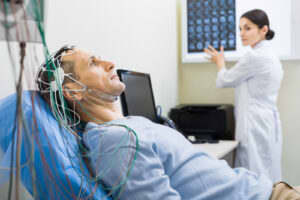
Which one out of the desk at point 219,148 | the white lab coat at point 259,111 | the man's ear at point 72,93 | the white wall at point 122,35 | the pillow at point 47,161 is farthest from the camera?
the white lab coat at point 259,111

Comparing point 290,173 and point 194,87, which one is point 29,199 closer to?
point 194,87

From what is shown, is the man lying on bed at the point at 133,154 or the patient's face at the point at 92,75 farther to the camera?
the patient's face at the point at 92,75

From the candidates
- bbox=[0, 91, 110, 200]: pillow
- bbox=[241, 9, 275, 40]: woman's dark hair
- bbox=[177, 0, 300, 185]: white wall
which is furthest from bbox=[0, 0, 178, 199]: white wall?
bbox=[241, 9, 275, 40]: woman's dark hair

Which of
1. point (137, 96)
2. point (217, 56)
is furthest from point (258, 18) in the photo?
→ point (137, 96)

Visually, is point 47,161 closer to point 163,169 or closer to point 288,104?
point 163,169

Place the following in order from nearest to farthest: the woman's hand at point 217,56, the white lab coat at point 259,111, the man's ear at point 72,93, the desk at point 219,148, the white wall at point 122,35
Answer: the man's ear at point 72,93 → the white wall at point 122,35 → the desk at point 219,148 → the white lab coat at point 259,111 → the woman's hand at point 217,56

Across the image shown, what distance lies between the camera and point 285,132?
281 cm

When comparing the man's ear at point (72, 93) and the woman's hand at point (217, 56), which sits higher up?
the woman's hand at point (217, 56)

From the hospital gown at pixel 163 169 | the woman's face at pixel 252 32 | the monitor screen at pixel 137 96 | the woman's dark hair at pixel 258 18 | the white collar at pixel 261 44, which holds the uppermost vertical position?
the woman's dark hair at pixel 258 18

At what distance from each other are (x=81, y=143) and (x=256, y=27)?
1.83 metres

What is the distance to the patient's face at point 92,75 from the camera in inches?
51.2

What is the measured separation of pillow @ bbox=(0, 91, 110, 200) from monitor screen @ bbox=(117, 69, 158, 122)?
0.56m

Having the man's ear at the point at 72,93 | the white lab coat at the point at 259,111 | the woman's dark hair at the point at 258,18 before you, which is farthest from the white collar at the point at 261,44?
the man's ear at the point at 72,93

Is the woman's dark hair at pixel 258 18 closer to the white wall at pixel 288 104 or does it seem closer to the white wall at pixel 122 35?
the white wall at pixel 288 104
